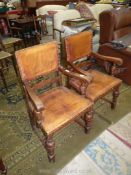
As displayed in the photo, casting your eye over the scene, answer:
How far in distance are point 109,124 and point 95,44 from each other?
5.88 feet

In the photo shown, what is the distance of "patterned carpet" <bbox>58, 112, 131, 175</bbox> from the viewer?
1.42m

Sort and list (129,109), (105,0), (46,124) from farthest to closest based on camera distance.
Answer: (105,0) < (129,109) < (46,124)

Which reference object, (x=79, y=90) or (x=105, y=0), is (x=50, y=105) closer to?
(x=79, y=90)

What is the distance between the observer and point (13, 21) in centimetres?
420

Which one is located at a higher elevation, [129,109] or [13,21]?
[13,21]

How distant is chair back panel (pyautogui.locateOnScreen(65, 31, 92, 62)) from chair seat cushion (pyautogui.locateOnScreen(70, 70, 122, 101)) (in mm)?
267

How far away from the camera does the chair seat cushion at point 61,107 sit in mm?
1311

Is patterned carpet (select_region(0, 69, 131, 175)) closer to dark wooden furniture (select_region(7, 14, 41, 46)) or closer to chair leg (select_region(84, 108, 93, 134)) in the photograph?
A: chair leg (select_region(84, 108, 93, 134))

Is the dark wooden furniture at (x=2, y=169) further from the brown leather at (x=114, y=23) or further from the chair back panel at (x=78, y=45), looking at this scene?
the brown leather at (x=114, y=23)

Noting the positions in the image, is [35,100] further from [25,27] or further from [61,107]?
[25,27]

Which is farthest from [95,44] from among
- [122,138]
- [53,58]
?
[122,138]

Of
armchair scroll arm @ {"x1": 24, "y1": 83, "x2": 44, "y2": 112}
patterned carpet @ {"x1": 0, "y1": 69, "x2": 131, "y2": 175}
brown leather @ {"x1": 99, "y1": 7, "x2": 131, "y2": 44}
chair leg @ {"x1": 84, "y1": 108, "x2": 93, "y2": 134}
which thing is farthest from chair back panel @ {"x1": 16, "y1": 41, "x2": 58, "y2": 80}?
brown leather @ {"x1": 99, "y1": 7, "x2": 131, "y2": 44}

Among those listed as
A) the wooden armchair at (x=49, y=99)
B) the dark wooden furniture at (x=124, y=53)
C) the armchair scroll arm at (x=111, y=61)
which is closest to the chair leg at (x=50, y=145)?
the wooden armchair at (x=49, y=99)

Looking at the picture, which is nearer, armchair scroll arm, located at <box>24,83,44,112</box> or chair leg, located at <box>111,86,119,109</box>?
armchair scroll arm, located at <box>24,83,44,112</box>
